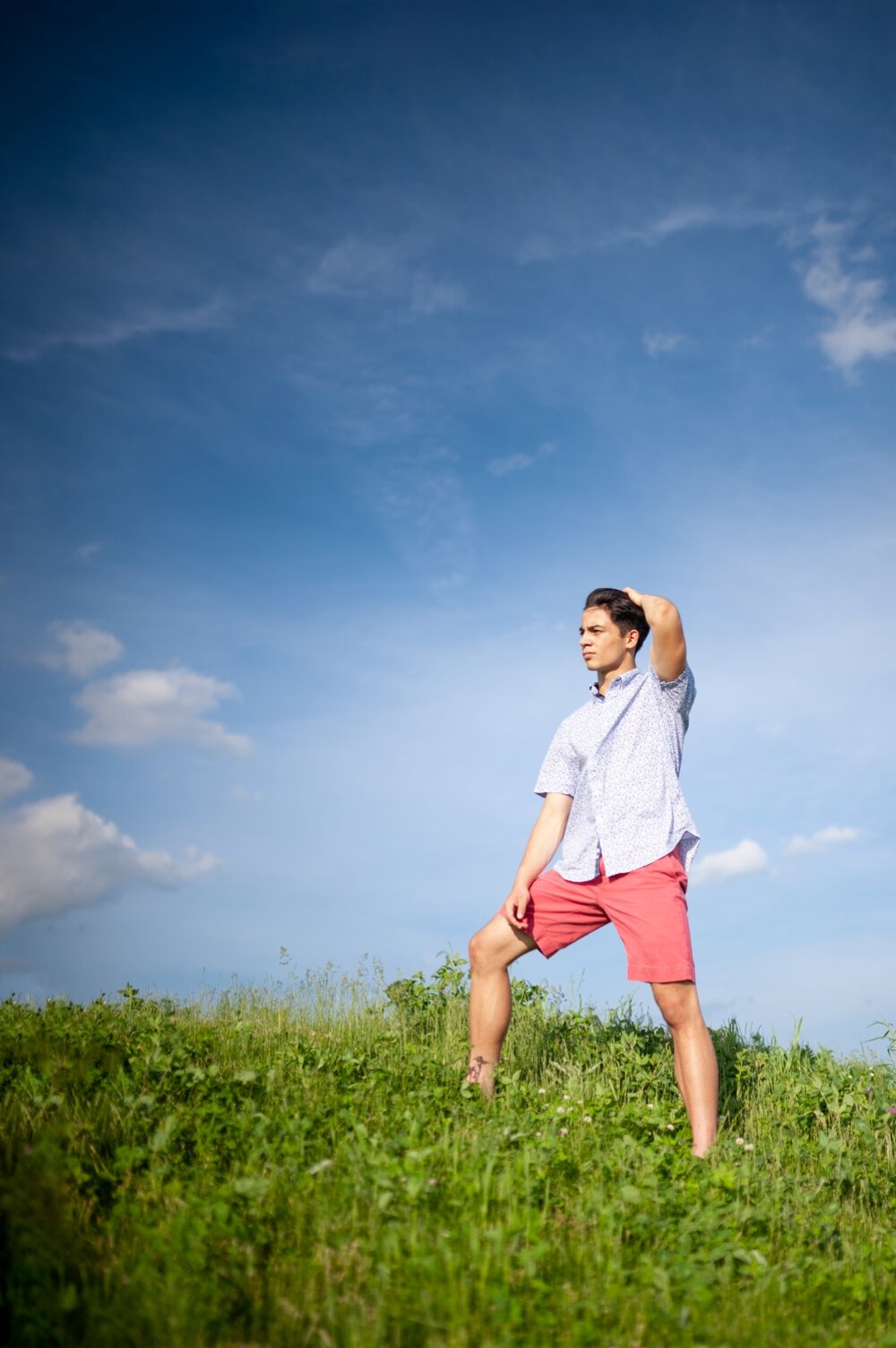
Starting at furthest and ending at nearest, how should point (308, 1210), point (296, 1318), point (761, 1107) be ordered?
1. point (761, 1107)
2. point (308, 1210)
3. point (296, 1318)

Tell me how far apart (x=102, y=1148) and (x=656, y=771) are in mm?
3514

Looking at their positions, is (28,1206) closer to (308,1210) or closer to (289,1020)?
(308,1210)

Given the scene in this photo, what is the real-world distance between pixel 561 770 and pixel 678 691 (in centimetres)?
87

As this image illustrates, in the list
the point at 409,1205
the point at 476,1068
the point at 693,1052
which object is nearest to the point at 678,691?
the point at 693,1052

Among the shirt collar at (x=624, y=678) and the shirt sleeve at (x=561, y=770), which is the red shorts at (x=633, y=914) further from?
the shirt collar at (x=624, y=678)

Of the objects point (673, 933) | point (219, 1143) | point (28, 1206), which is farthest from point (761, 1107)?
point (28, 1206)

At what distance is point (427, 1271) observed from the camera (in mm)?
3223

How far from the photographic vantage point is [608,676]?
20.8ft

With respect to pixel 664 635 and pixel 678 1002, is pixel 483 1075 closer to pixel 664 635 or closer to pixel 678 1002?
pixel 678 1002

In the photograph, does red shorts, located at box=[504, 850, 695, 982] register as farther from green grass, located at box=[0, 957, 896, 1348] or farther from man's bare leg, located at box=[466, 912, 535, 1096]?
green grass, located at box=[0, 957, 896, 1348]

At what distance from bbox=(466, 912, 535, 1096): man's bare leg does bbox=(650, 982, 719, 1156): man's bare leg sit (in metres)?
0.90

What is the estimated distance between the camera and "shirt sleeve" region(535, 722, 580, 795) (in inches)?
246

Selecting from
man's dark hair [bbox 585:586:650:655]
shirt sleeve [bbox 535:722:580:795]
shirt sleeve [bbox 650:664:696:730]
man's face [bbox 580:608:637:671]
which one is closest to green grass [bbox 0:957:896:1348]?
shirt sleeve [bbox 535:722:580:795]

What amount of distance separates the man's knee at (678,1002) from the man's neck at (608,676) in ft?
5.92
